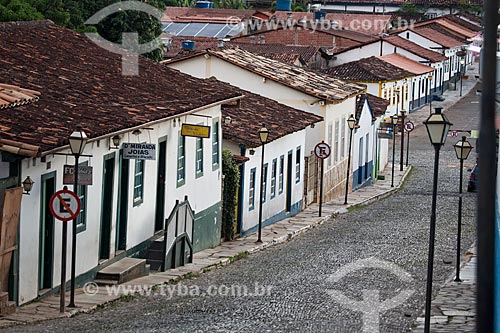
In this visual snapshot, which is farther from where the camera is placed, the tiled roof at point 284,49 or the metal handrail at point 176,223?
the tiled roof at point 284,49

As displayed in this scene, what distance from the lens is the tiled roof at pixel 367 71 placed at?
55.9 metres

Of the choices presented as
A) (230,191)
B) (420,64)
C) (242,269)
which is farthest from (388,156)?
(242,269)

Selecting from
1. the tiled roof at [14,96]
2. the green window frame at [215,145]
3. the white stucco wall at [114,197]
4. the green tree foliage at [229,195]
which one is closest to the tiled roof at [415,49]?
the green tree foliage at [229,195]

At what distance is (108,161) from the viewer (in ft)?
59.8

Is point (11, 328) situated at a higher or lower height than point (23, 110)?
lower

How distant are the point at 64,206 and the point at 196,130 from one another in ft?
21.2

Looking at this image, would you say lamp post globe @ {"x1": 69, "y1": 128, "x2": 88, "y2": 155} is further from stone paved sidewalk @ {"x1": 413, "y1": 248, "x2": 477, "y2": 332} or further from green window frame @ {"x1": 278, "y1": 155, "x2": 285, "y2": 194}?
green window frame @ {"x1": 278, "y1": 155, "x2": 285, "y2": 194}

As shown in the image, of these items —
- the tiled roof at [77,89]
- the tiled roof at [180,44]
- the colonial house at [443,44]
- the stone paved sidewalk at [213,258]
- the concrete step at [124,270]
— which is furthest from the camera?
the colonial house at [443,44]

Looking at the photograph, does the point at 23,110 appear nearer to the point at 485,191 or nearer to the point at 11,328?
the point at 11,328

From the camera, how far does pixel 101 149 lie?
17.7m

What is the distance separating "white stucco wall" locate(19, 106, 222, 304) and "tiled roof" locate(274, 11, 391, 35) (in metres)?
59.3

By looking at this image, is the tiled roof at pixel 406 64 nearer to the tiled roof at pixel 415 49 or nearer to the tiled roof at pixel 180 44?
the tiled roof at pixel 415 49

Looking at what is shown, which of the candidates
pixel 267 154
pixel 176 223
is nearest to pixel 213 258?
pixel 176 223

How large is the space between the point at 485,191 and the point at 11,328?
8.15m
